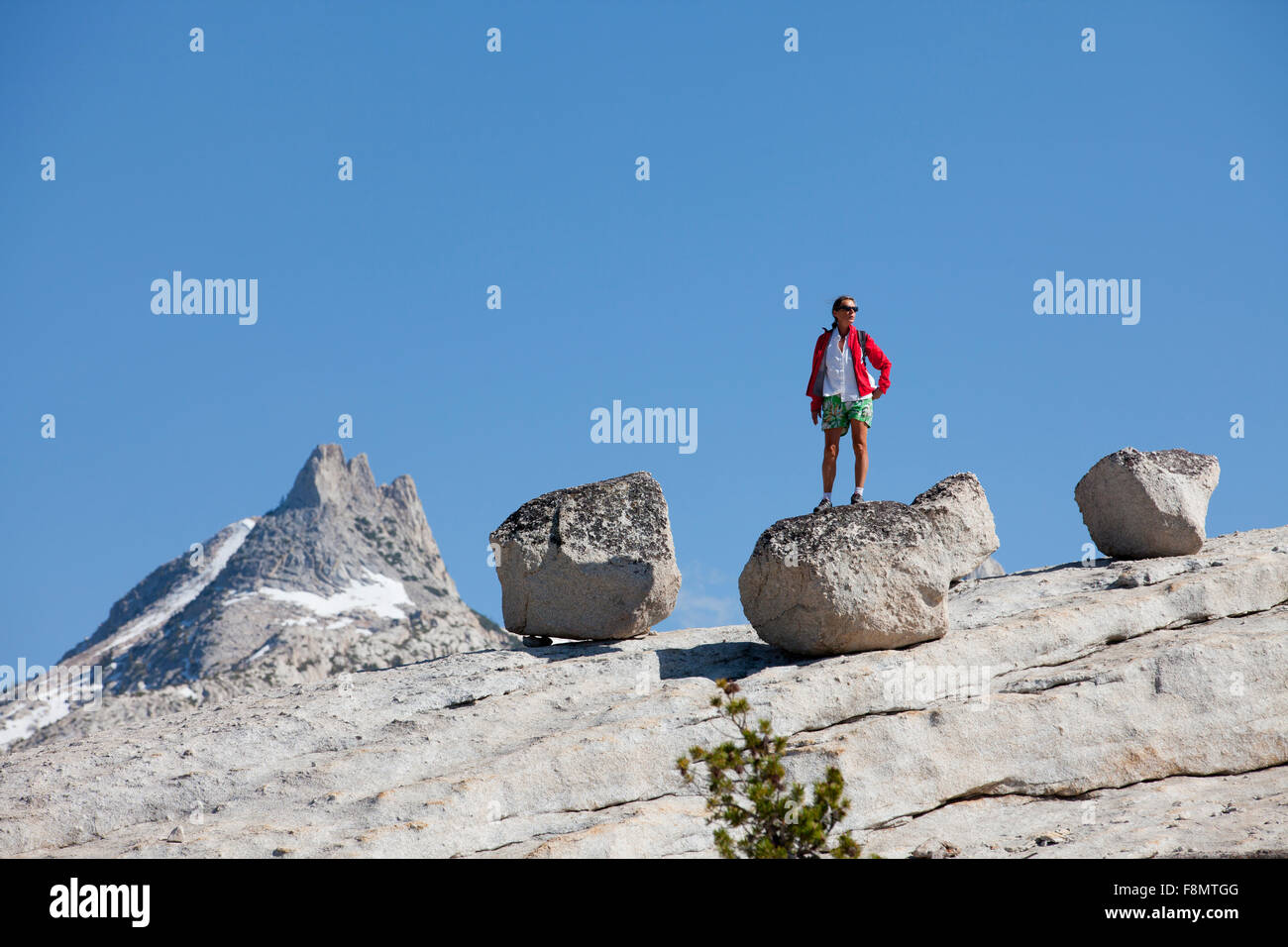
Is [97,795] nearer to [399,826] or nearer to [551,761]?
[399,826]

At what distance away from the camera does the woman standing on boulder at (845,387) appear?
58.4 ft

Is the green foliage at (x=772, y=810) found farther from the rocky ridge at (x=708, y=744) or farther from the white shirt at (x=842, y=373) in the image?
the white shirt at (x=842, y=373)

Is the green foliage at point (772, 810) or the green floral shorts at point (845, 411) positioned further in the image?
the green floral shorts at point (845, 411)

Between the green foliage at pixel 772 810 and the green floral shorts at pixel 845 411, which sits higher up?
the green floral shorts at pixel 845 411

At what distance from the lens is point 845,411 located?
1786 centimetres

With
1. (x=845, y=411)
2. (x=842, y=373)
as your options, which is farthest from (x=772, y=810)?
(x=842, y=373)

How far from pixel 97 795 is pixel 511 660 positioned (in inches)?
213

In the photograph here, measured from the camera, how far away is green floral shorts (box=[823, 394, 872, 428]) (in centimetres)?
1777

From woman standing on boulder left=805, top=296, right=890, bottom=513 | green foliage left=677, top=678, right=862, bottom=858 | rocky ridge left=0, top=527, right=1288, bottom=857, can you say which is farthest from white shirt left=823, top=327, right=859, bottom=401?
green foliage left=677, top=678, right=862, bottom=858

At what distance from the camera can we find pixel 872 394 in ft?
59.1

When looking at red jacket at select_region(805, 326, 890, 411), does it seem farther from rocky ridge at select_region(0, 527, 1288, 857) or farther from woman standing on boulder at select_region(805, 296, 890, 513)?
rocky ridge at select_region(0, 527, 1288, 857)

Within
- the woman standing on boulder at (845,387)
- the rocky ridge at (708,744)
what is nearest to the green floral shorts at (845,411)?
the woman standing on boulder at (845,387)
